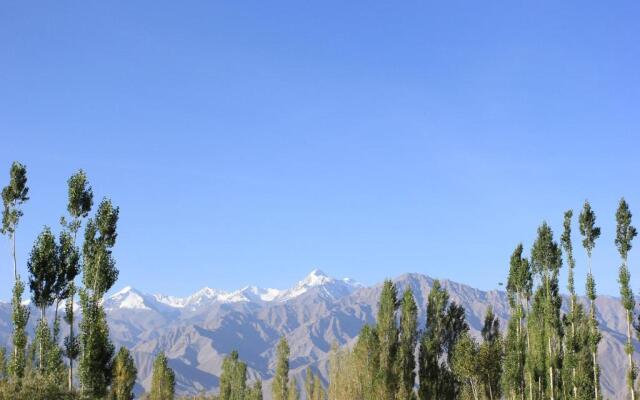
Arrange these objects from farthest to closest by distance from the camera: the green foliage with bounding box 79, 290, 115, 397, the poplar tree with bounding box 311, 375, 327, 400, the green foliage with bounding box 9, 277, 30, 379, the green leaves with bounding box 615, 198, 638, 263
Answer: the poplar tree with bounding box 311, 375, 327, 400 < the green leaves with bounding box 615, 198, 638, 263 < the green foliage with bounding box 79, 290, 115, 397 < the green foliage with bounding box 9, 277, 30, 379

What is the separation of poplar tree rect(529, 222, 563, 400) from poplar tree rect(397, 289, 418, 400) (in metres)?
13.9

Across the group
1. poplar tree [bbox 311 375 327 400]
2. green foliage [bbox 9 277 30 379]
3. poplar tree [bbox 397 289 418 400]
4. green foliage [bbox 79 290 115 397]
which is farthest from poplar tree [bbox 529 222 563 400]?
poplar tree [bbox 311 375 327 400]

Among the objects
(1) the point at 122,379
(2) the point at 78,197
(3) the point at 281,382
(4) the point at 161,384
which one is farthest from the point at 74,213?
(3) the point at 281,382

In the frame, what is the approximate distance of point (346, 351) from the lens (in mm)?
129250

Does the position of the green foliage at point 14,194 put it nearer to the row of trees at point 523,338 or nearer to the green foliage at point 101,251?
the green foliage at point 101,251

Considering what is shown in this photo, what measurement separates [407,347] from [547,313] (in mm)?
16777

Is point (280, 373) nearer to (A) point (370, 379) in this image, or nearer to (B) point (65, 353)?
(A) point (370, 379)

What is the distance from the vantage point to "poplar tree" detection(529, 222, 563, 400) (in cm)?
7694

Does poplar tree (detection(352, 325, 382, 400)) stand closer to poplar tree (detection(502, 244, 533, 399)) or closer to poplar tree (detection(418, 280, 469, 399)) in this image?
poplar tree (detection(418, 280, 469, 399))

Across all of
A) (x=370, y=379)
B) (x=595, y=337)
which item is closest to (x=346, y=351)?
(x=370, y=379)

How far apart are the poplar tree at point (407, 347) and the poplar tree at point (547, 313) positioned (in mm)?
13922

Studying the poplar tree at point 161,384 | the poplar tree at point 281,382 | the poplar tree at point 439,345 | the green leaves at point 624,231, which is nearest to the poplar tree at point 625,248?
the green leaves at point 624,231

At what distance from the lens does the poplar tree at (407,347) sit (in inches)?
3056

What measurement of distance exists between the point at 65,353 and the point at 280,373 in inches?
3315
